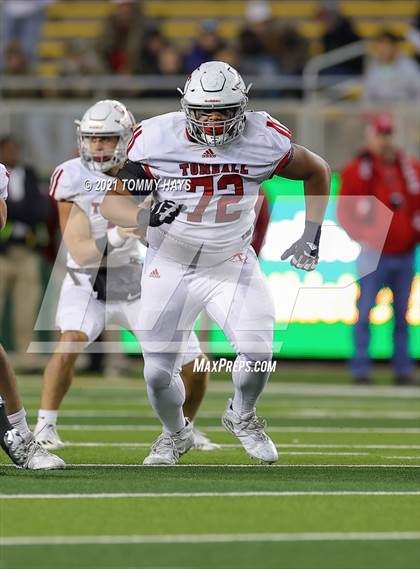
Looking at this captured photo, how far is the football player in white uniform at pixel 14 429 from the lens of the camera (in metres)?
5.86

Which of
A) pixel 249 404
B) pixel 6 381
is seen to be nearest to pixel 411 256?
pixel 249 404

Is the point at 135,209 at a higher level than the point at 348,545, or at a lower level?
higher

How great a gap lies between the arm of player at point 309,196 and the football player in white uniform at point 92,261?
109 centimetres

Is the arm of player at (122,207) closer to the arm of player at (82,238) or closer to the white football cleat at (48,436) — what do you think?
the arm of player at (82,238)

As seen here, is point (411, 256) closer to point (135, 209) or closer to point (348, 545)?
point (135, 209)

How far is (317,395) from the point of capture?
1081 cm

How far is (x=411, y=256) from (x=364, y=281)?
0.42 metres

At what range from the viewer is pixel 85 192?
7691mm

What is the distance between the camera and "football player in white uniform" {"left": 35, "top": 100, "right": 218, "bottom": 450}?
736 centimetres

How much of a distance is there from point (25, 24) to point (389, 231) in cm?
616

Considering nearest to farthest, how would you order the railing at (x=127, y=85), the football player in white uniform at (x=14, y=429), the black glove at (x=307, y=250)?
the football player in white uniform at (x=14, y=429)
the black glove at (x=307, y=250)
the railing at (x=127, y=85)

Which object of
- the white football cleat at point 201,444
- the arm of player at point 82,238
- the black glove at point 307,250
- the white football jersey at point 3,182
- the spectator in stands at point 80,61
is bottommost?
the white football cleat at point 201,444

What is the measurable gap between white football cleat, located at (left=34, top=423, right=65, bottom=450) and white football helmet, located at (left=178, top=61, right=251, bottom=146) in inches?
69.8

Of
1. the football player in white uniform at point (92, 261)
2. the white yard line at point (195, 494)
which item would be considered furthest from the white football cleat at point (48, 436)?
the white yard line at point (195, 494)
